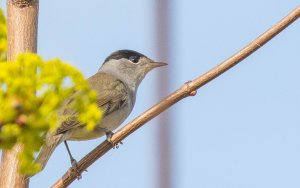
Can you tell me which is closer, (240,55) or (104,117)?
(240,55)

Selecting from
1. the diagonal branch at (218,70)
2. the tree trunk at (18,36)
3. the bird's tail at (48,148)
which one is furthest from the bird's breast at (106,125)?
the diagonal branch at (218,70)

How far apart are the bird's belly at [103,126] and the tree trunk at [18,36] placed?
3468 mm

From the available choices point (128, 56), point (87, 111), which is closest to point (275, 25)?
point (87, 111)

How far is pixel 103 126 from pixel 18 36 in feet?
13.6

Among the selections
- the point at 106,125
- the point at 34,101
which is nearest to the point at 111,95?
the point at 106,125

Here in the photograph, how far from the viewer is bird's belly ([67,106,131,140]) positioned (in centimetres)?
679

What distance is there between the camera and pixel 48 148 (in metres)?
5.72

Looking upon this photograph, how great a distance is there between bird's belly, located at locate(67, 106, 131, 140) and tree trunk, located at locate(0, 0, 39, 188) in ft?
11.4

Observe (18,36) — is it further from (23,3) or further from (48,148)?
(48,148)

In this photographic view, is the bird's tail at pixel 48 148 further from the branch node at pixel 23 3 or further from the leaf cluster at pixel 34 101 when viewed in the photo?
the leaf cluster at pixel 34 101

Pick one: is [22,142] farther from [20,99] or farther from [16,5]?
[16,5]

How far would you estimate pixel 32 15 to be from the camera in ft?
10.2

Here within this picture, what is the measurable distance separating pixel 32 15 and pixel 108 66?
6.56 metres

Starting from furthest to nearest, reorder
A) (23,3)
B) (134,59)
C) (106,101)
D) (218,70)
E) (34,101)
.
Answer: (134,59)
(106,101)
(23,3)
(218,70)
(34,101)
